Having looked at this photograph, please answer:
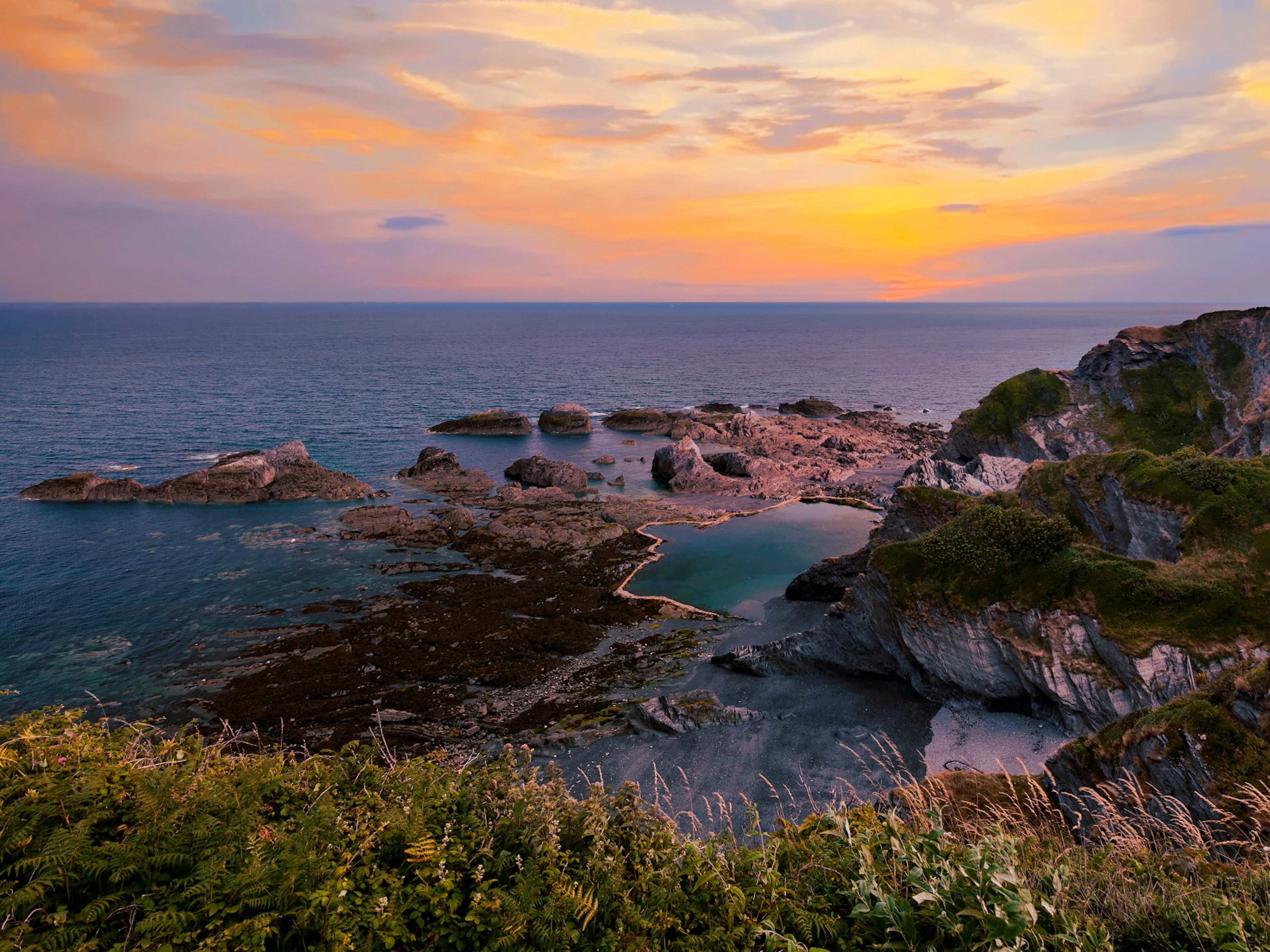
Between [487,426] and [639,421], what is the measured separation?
69.8 ft

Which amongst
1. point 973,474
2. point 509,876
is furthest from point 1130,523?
point 509,876

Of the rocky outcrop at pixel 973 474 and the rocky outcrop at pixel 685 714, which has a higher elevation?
the rocky outcrop at pixel 973 474

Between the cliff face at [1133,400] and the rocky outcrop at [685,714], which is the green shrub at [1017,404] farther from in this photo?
the rocky outcrop at [685,714]

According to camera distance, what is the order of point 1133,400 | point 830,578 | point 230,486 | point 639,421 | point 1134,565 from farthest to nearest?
1. point 639,421
2. point 230,486
3. point 1133,400
4. point 830,578
5. point 1134,565

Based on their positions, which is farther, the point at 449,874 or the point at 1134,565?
the point at 1134,565

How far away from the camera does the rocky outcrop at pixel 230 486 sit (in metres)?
54.5

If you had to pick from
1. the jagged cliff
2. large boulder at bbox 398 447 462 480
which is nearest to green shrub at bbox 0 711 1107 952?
the jagged cliff

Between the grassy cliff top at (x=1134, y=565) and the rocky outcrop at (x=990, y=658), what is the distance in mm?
481

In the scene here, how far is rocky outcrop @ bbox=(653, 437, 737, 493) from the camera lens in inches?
2397

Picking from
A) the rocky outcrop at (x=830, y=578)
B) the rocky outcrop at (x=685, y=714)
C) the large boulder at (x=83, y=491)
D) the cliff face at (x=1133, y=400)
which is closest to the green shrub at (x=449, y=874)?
the rocky outcrop at (x=685, y=714)


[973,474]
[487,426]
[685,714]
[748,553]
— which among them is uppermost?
[487,426]

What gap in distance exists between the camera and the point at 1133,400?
5247 cm

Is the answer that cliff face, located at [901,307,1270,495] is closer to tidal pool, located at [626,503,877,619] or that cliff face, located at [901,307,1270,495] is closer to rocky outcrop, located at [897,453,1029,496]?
rocky outcrop, located at [897,453,1029,496]

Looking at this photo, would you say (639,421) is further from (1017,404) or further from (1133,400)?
(1133,400)
